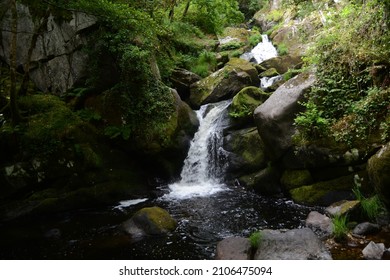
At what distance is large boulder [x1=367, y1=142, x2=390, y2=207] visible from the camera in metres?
5.25

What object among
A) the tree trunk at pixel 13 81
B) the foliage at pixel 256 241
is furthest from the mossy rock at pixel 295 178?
the tree trunk at pixel 13 81

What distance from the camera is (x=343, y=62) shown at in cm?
763

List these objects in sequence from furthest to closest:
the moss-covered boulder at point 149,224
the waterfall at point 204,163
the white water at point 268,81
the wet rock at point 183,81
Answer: the wet rock at point 183,81 → the white water at point 268,81 → the waterfall at point 204,163 → the moss-covered boulder at point 149,224

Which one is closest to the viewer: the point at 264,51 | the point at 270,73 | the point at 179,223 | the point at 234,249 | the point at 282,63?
the point at 234,249

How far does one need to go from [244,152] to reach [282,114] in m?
2.14

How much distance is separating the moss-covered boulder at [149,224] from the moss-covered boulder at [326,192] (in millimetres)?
3346

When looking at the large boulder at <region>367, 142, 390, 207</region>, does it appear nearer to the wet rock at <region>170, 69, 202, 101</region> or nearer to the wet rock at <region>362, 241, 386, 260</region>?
the wet rock at <region>362, 241, 386, 260</region>

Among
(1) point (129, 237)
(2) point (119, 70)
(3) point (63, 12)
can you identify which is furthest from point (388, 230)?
(3) point (63, 12)

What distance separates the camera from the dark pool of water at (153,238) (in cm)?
585

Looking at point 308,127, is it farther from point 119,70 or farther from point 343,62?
point 119,70

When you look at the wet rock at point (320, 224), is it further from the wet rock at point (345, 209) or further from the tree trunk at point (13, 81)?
the tree trunk at point (13, 81)

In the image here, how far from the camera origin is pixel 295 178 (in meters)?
8.20

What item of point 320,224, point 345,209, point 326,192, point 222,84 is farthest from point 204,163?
point 345,209

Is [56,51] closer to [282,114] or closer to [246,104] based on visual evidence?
[246,104]
